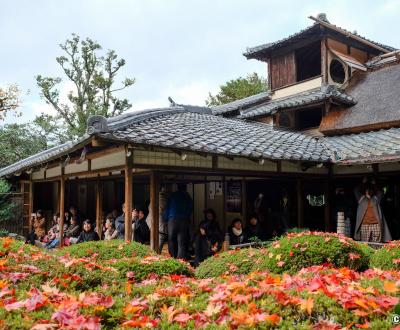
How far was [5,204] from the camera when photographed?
49.9ft

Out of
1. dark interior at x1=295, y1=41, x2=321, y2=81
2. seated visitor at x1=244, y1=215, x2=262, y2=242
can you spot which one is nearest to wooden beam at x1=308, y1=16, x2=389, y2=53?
dark interior at x1=295, y1=41, x2=321, y2=81

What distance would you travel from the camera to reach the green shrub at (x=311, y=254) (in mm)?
5371

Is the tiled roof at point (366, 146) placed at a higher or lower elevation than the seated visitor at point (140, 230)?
higher

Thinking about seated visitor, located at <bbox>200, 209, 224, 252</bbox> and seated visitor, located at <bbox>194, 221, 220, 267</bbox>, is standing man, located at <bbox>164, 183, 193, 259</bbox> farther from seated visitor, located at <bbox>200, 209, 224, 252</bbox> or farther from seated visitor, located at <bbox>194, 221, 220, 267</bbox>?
seated visitor, located at <bbox>200, 209, 224, 252</bbox>

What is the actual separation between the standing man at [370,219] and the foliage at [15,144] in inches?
875

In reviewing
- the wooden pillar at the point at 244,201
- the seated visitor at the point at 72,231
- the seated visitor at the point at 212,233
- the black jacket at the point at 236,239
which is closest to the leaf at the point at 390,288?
the seated visitor at the point at 212,233

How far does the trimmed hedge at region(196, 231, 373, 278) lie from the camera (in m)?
5.38

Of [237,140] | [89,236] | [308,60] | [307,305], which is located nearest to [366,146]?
[237,140]

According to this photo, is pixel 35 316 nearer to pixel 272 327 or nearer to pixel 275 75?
pixel 272 327

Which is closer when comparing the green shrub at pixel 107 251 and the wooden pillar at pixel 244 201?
the green shrub at pixel 107 251

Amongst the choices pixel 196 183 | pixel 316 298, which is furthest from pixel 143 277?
pixel 196 183

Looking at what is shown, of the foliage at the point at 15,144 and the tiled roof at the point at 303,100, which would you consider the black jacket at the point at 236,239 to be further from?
the foliage at the point at 15,144

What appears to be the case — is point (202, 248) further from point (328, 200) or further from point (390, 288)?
point (390, 288)

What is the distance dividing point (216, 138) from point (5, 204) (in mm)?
10437
